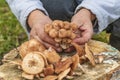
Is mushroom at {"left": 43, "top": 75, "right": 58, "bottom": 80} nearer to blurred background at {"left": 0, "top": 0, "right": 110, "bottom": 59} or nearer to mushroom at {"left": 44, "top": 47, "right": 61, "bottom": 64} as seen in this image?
mushroom at {"left": 44, "top": 47, "right": 61, "bottom": 64}

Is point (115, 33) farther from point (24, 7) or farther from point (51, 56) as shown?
point (51, 56)

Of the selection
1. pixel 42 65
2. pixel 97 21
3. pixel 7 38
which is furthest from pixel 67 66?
pixel 7 38

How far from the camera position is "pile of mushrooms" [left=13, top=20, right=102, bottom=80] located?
150 cm

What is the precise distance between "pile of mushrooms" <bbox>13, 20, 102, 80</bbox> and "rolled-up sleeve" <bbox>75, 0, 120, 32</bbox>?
0.78 feet

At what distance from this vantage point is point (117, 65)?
161 cm

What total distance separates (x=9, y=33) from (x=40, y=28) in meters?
1.15

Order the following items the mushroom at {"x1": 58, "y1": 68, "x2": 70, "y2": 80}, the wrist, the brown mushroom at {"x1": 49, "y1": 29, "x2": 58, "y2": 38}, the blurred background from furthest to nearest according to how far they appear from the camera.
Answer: the blurred background → the wrist → the brown mushroom at {"x1": 49, "y1": 29, "x2": 58, "y2": 38} → the mushroom at {"x1": 58, "y1": 68, "x2": 70, "y2": 80}

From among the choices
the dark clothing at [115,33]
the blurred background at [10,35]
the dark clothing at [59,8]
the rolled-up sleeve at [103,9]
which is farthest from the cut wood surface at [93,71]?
the blurred background at [10,35]

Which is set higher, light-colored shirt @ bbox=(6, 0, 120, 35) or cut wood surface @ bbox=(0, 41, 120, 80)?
light-colored shirt @ bbox=(6, 0, 120, 35)

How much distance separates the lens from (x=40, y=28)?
66.5 inches

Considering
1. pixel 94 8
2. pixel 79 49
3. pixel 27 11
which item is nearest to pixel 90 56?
pixel 79 49

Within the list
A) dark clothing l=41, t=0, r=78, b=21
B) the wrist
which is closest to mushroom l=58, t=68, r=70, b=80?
the wrist

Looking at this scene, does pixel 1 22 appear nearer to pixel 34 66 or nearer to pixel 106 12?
pixel 106 12

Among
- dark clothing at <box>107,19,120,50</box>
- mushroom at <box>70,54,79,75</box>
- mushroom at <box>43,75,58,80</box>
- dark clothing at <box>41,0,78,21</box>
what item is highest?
mushroom at <box>70,54,79,75</box>
